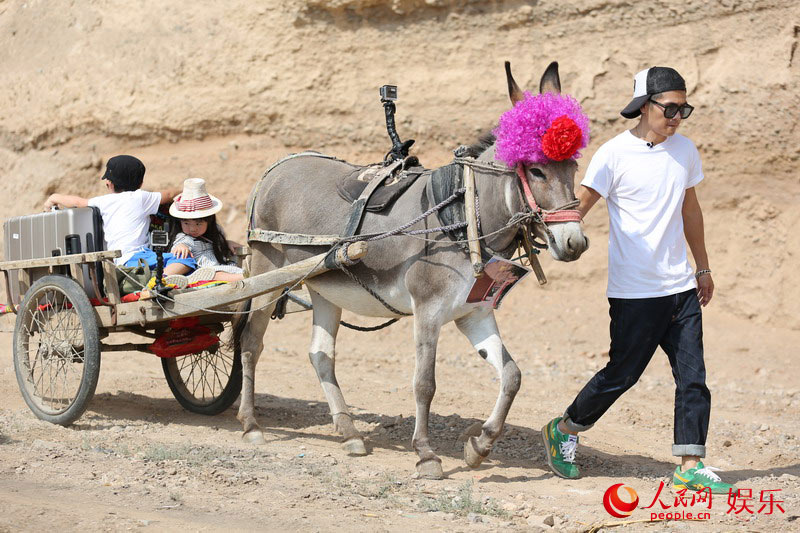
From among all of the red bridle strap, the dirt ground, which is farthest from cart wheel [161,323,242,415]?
the red bridle strap

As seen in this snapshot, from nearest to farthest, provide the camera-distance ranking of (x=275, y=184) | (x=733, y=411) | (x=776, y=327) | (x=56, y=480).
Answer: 1. (x=56, y=480)
2. (x=275, y=184)
3. (x=733, y=411)
4. (x=776, y=327)

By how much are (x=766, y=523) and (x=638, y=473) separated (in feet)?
4.60

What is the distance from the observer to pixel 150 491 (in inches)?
196

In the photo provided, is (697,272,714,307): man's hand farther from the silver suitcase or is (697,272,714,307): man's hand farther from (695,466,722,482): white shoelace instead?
the silver suitcase

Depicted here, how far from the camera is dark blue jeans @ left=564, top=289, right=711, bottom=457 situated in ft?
17.5

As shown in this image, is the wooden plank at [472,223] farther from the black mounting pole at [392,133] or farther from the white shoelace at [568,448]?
the white shoelace at [568,448]

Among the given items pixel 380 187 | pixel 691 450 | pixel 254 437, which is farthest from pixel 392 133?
pixel 691 450

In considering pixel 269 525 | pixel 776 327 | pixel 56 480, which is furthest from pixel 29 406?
pixel 776 327

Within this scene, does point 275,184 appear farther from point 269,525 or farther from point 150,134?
point 150,134

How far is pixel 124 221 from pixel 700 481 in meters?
4.22

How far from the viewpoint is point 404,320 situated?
12336 mm

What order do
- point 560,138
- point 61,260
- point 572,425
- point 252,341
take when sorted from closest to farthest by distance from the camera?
point 560,138, point 572,425, point 61,260, point 252,341

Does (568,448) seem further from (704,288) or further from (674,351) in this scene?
(704,288)

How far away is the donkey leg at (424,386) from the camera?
19.0 ft
